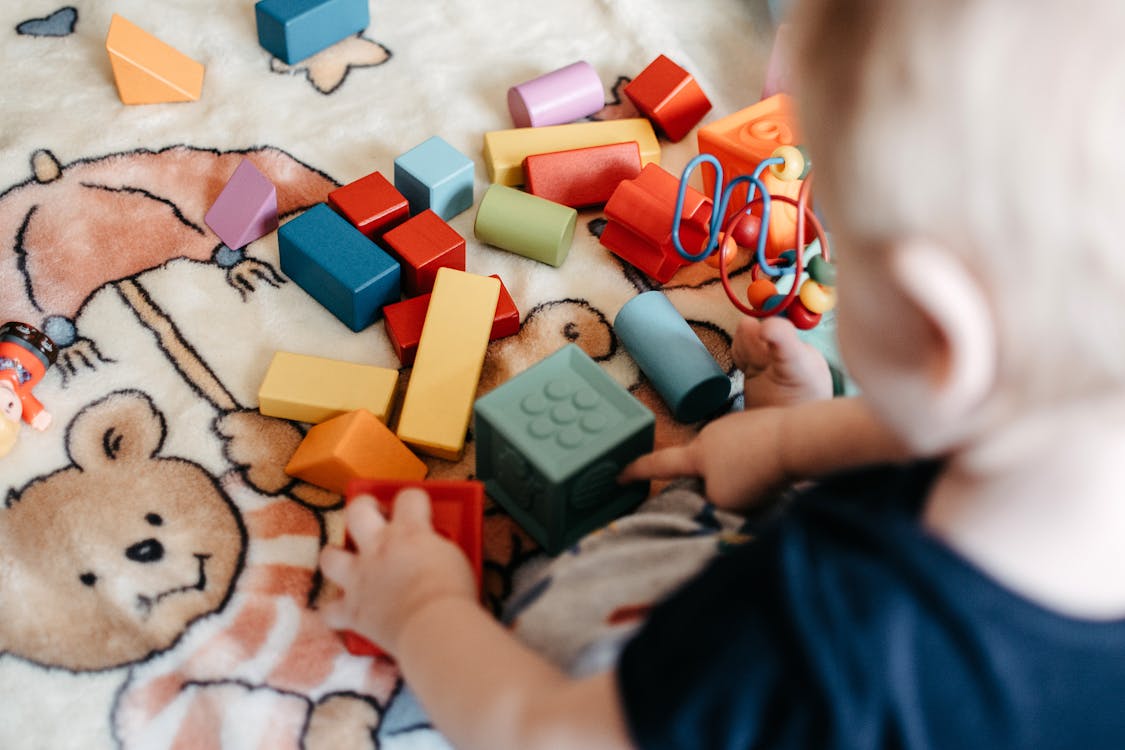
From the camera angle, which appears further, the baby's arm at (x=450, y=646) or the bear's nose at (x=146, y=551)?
the bear's nose at (x=146, y=551)

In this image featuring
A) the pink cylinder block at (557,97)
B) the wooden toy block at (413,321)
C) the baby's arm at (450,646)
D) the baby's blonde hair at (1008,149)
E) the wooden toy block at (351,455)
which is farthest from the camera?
the pink cylinder block at (557,97)

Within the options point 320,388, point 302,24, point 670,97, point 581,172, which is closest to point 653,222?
point 581,172

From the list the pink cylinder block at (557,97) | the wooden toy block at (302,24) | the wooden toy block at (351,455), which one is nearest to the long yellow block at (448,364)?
the wooden toy block at (351,455)

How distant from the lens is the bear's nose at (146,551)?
0.79m

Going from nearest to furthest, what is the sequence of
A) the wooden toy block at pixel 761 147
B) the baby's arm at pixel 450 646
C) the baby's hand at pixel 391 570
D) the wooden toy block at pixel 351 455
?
the baby's arm at pixel 450 646 < the baby's hand at pixel 391 570 < the wooden toy block at pixel 351 455 < the wooden toy block at pixel 761 147

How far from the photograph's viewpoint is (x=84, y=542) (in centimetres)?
79

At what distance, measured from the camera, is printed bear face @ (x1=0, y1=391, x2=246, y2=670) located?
75 centimetres

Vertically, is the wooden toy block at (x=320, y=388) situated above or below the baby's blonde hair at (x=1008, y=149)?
below

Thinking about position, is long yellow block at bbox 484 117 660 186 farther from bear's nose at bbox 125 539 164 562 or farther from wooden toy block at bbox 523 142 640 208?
bear's nose at bbox 125 539 164 562

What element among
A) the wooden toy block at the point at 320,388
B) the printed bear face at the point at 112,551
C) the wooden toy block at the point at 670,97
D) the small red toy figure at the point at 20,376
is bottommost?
the printed bear face at the point at 112,551

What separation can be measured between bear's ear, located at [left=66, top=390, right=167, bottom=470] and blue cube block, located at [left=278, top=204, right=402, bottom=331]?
0.18 m

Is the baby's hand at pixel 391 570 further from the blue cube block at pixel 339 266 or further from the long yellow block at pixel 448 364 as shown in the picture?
the blue cube block at pixel 339 266

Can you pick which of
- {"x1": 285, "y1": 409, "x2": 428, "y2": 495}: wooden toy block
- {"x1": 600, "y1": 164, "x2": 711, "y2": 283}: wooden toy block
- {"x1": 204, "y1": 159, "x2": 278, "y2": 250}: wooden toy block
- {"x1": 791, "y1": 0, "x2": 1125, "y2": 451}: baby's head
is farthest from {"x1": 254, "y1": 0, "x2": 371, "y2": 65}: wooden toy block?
{"x1": 791, "y1": 0, "x2": 1125, "y2": 451}: baby's head

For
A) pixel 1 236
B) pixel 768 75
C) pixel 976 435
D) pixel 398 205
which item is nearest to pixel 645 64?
pixel 768 75
